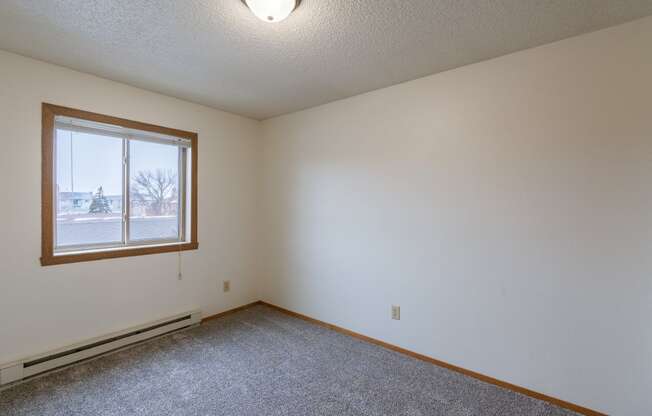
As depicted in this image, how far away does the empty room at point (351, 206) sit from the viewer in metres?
1.80

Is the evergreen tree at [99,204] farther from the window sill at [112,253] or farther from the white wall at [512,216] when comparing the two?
the white wall at [512,216]

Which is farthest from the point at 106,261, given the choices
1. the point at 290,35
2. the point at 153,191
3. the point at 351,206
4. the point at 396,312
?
the point at 396,312

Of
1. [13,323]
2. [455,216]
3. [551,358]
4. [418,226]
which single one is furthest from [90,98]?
[551,358]

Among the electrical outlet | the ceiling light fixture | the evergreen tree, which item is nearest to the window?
the evergreen tree

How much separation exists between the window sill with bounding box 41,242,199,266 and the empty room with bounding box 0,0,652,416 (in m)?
0.01

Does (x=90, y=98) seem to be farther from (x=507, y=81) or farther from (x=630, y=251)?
(x=630, y=251)

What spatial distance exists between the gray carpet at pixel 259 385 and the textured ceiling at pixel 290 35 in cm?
241

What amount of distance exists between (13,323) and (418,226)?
3218 millimetres

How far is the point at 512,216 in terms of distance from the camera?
85.6 inches

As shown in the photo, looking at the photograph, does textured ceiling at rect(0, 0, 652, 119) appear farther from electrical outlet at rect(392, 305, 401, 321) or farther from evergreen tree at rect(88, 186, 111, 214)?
electrical outlet at rect(392, 305, 401, 321)

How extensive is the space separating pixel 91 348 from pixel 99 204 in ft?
4.03

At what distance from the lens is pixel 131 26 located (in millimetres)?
1850

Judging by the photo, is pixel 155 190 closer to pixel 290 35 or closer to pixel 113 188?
pixel 113 188

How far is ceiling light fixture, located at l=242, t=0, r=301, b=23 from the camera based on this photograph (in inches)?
61.3
